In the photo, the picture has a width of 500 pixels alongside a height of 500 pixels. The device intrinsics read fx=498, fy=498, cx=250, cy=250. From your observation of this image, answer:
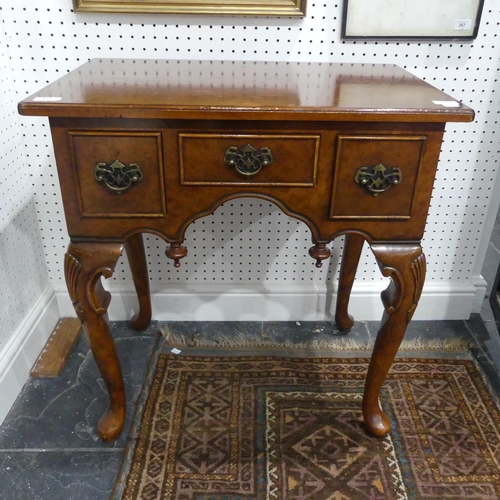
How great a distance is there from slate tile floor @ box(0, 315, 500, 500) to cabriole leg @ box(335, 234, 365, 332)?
0.18 ft

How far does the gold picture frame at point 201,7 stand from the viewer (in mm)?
1338

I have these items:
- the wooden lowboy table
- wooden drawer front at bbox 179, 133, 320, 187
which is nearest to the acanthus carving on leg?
the wooden lowboy table

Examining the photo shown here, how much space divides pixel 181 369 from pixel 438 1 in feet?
4.26

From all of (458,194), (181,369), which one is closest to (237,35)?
(458,194)

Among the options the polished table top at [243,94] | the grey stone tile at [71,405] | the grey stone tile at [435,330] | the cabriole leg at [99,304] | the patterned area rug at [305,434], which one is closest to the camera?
the polished table top at [243,94]

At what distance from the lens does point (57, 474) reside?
123cm

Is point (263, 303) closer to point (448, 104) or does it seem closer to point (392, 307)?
point (392, 307)

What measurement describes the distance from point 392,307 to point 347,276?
18.6 inches

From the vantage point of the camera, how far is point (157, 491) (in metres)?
1.19

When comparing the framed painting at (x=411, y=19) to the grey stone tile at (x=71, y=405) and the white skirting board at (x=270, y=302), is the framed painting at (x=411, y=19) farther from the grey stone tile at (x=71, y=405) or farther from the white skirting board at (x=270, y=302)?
the grey stone tile at (x=71, y=405)

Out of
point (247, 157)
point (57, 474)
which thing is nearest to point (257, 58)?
point (247, 157)

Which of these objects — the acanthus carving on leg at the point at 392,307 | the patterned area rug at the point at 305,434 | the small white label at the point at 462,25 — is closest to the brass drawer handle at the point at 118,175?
the acanthus carving on leg at the point at 392,307

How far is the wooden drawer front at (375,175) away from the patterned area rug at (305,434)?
648 millimetres

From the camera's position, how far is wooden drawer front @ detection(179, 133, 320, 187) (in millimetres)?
972
